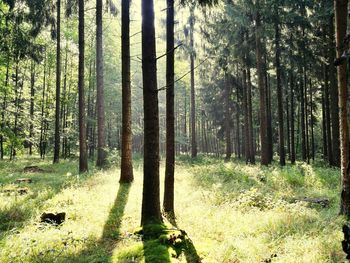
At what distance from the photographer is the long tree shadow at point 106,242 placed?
5824mm

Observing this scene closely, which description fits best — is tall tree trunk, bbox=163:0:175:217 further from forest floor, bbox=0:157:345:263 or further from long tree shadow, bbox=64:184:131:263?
long tree shadow, bbox=64:184:131:263

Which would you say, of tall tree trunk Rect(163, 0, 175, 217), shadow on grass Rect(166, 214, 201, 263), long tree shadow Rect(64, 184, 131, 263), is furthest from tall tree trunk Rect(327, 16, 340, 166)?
shadow on grass Rect(166, 214, 201, 263)

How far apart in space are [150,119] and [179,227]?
100 inches

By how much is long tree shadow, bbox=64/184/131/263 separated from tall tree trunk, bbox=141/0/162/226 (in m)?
0.76

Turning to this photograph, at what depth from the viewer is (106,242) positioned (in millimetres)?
6828

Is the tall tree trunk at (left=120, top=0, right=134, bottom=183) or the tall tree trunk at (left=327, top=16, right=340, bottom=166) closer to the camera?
the tall tree trunk at (left=120, top=0, right=134, bottom=183)

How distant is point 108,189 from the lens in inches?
460

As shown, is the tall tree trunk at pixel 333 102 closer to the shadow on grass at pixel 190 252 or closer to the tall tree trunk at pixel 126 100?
the tall tree trunk at pixel 126 100

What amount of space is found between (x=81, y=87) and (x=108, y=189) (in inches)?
285

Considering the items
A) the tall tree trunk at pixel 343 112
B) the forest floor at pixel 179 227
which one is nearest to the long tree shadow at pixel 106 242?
the forest floor at pixel 179 227

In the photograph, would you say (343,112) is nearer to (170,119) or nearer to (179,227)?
(170,119)

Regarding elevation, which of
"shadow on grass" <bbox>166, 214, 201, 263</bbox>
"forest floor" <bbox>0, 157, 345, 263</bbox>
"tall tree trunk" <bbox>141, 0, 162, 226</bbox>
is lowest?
"shadow on grass" <bbox>166, 214, 201, 263</bbox>

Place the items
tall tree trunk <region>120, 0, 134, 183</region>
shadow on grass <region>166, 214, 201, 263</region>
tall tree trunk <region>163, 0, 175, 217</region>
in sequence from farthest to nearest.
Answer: tall tree trunk <region>120, 0, 134, 183</region>, tall tree trunk <region>163, 0, 175, 217</region>, shadow on grass <region>166, 214, 201, 263</region>

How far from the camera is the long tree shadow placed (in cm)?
582
